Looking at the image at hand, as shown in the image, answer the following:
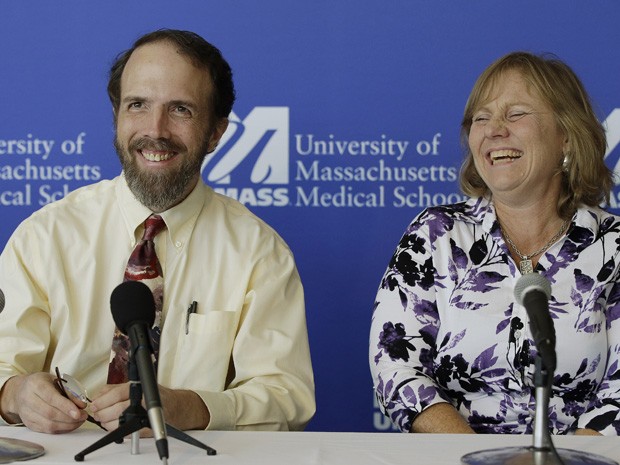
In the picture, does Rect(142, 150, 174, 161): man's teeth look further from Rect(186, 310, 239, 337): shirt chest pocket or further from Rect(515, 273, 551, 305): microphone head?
Rect(515, 273, 551, 305): microphone head

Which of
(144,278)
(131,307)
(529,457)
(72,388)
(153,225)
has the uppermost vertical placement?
(153,225)

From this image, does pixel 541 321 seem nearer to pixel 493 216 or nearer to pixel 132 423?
pixel 132 423

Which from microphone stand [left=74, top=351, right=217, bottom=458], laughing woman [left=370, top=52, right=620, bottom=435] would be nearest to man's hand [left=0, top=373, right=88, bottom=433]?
microphone stand [left=74, top=351, right=217, bottom=458]

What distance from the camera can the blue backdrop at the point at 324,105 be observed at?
3.37m

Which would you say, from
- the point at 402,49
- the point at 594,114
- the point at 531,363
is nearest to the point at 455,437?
the point at 531,363

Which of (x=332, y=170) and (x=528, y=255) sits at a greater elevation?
(x=332, y=170)

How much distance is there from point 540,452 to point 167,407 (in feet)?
2.51

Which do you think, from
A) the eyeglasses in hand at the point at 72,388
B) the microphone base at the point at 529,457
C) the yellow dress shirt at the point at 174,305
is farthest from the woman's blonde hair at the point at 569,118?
the eyeglasses in hand at the point at 72,388

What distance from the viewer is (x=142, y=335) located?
155 cm

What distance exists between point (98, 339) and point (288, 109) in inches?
49.3

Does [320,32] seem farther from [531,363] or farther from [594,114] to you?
[531,363]

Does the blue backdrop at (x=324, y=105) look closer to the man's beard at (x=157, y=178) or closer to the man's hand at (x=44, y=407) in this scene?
the man's beard at (x=157, y=178)

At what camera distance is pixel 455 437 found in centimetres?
194

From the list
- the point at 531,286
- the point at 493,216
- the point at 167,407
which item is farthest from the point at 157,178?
the point at 531,286
